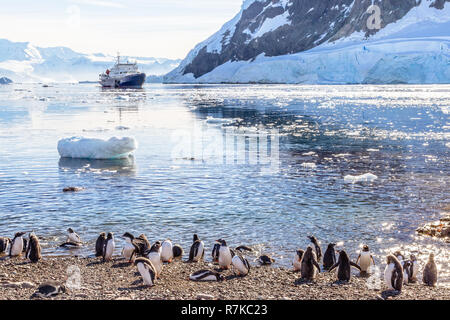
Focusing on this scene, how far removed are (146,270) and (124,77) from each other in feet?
453

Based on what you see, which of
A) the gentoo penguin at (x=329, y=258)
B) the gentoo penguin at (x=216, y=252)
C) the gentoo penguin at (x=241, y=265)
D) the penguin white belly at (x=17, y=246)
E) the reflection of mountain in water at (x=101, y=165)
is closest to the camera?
the gentoo penguin at (x=241, y=265)

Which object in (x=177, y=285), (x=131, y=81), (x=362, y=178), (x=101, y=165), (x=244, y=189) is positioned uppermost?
(x=131, y=81)

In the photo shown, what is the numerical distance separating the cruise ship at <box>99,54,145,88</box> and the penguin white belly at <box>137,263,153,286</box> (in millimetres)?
136637

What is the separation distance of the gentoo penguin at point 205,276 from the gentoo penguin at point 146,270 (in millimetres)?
790

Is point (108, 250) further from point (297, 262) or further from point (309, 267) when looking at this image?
point (309, 267)

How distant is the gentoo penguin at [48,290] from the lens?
9.25 meters

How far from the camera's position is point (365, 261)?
36.9ft

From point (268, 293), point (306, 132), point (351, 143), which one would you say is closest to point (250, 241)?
point (268, 293)

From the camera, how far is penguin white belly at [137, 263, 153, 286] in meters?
10.2

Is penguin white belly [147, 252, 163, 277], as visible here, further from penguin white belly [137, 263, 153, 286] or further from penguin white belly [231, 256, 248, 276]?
penguin white belly [231, 256, 248, 276]

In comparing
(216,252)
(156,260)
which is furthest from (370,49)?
(156,260)

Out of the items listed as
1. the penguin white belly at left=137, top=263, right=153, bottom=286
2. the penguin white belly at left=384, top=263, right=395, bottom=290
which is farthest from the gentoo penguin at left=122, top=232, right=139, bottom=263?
the penguin white belly at left=384, top=263, right=395, bottom=290

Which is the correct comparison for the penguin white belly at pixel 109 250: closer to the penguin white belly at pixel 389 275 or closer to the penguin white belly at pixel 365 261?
the penguin white belly at pixel 365 261

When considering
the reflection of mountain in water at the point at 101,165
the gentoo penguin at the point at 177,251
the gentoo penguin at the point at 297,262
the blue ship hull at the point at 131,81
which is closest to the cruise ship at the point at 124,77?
the blue ship hull at the point at 131,81
